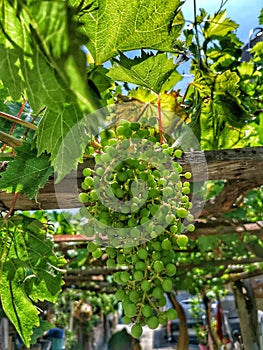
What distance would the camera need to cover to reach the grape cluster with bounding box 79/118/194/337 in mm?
692

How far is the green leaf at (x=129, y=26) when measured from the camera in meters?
0.66

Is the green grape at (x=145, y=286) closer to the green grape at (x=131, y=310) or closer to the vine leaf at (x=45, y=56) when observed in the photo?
the green grape at (x=131, y=310)

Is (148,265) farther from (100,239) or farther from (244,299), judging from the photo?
(244,299)

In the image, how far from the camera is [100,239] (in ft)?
2.45

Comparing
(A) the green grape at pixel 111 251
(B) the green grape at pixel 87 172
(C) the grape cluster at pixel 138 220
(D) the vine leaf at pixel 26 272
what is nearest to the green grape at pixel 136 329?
(C) the grape cluster at pixel 138 220

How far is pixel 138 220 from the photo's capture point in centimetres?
71

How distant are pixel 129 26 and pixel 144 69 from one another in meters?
0.12

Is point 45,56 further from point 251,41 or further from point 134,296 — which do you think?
point 251,41

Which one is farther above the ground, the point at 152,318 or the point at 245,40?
the point at 245,40

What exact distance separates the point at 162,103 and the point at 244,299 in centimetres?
372

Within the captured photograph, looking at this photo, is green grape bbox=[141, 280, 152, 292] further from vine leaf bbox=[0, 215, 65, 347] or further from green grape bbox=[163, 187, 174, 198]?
vine leaf bbox=[0, 215, 65, 347]

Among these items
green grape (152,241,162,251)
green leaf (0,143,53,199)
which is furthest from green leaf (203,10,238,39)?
green grape (152,241,162,251)

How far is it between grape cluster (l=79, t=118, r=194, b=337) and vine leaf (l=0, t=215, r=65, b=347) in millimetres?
341

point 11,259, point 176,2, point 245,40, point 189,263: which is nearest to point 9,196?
point 11,259
